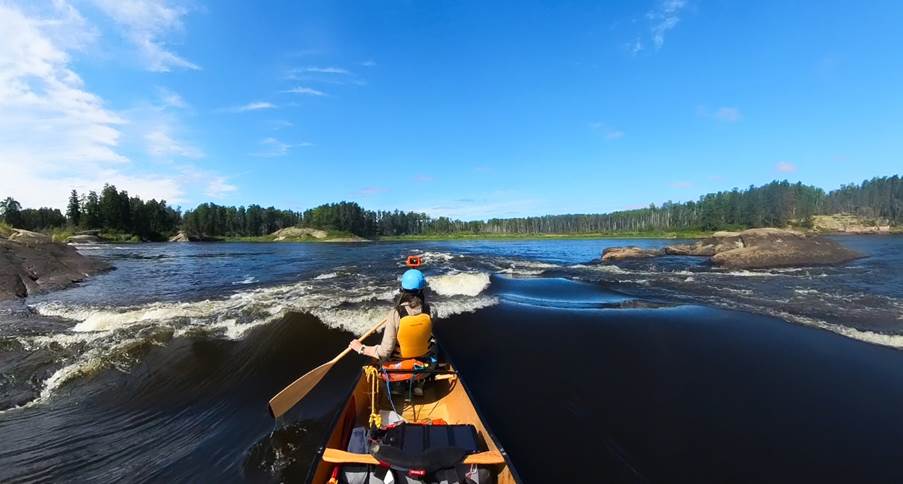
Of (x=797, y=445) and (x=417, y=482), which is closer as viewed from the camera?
(x=417, y=482)

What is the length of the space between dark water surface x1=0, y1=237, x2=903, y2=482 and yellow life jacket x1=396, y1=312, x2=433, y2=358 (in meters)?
1.85

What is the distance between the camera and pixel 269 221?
13950 cm

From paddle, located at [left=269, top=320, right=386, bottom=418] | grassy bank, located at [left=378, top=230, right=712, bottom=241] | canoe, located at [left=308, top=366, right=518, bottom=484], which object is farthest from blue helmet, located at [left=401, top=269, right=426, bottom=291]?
grassy bank, located at [left=378, top=230, right=712, bottom=241]

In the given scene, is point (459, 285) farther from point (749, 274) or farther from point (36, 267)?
point (36, 267)

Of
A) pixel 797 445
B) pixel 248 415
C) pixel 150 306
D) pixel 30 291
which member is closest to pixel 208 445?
pixel 248 415

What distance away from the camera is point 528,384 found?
8008 millimetres

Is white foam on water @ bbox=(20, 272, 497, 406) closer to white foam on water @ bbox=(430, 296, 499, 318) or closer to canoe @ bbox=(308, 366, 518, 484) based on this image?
white foam on water @ bbox=(430, 296, 499, 318)

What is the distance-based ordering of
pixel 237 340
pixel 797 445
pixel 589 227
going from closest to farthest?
pixel 797 445
pixel 237 340
pixel 589 227

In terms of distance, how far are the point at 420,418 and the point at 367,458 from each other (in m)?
2.29

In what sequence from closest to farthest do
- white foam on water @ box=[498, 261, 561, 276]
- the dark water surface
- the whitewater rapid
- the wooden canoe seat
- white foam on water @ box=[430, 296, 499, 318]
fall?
1. the wooden canoe seat
2. the dark water surface
3. the whitewater rapid
4. white foam on water @ box=[430, 296, 499, 318]
5. white foam on water @ box=[498, 261, 561, 276]

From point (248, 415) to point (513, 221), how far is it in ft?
640

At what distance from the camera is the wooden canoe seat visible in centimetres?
399

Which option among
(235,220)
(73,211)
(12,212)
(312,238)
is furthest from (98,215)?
(312,238)

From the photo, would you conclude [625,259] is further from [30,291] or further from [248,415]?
[30,291]
